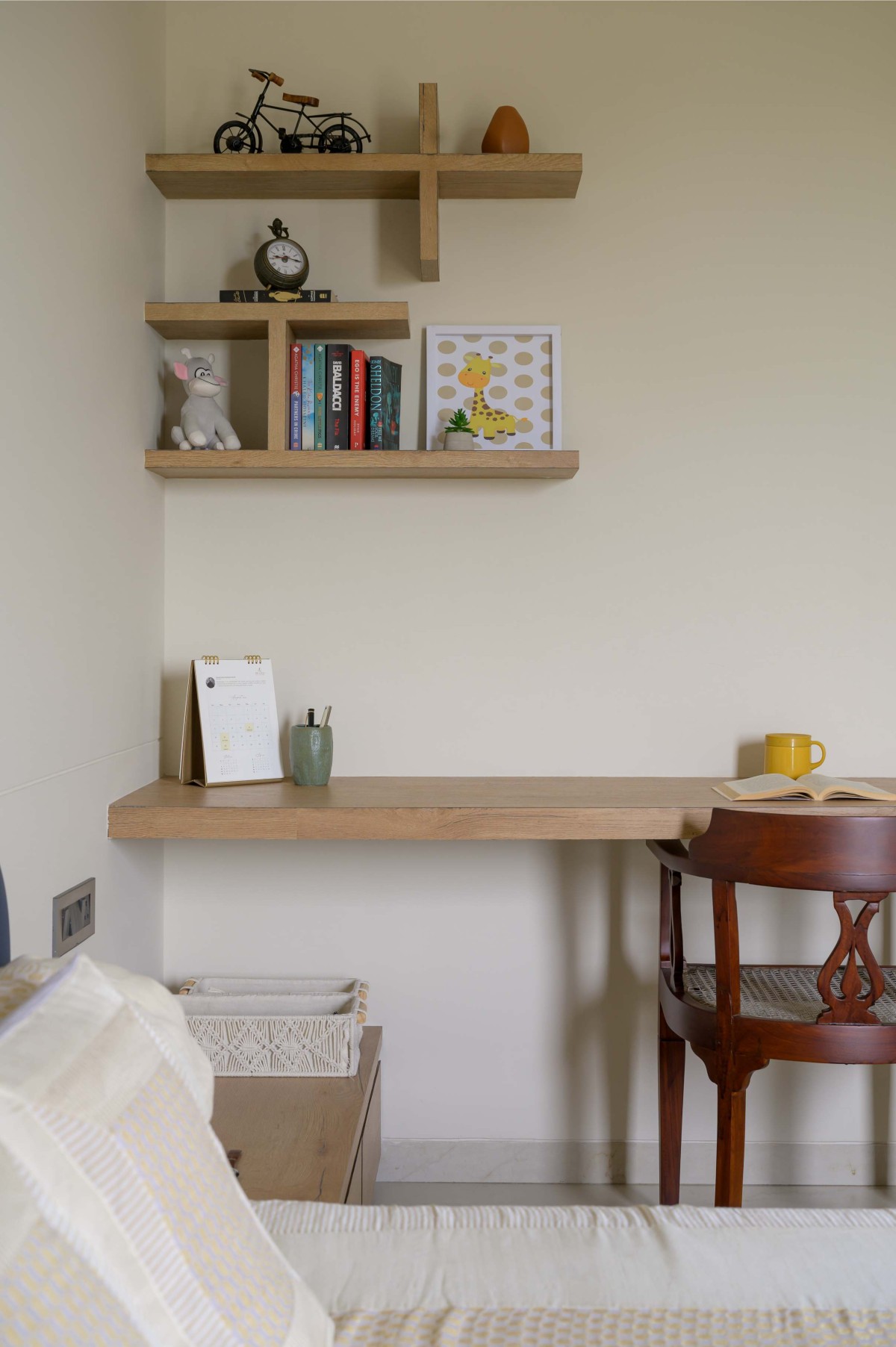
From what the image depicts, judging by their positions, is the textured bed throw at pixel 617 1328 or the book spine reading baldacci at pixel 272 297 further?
the book spine reading baldacci at pixel 272 297

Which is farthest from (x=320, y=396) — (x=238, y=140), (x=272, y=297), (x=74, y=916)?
(x=74, y=916)

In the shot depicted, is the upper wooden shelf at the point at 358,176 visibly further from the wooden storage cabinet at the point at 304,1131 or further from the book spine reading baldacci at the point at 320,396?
the wooden storage cabinet at the point at 304,1131

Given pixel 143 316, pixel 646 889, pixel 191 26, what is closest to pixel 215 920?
pixel 646 889

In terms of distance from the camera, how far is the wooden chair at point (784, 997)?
1.57 m

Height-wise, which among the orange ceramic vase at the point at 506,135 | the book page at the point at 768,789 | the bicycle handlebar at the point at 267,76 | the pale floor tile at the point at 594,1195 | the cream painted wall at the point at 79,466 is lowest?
the pale floor tile at the point at 594,1195

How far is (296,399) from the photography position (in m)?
2.14

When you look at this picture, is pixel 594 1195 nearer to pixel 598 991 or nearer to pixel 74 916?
pixel 598 991

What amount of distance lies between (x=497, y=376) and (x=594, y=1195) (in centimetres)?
186

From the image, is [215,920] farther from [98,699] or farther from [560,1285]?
[560,1285]

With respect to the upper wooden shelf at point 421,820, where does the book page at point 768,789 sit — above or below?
above

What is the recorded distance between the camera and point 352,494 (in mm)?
2293

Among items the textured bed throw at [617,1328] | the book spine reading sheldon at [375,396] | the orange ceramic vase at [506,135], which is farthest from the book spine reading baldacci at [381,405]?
the textured bed throw at [617,1328]

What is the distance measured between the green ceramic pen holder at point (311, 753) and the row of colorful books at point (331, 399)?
0.61 meters

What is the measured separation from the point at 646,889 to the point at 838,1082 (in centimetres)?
63
